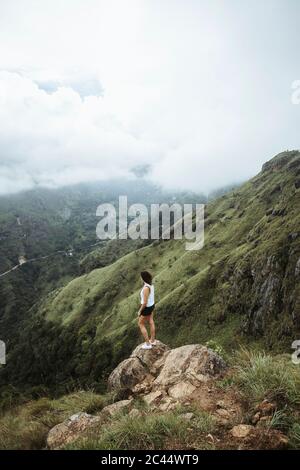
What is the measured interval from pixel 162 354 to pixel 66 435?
592 centimetres

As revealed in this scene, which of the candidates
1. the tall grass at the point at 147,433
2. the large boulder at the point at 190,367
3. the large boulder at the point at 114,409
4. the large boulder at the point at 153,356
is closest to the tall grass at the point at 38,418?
the large boulder at the point at 114,409

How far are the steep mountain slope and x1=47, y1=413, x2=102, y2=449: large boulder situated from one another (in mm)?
26335

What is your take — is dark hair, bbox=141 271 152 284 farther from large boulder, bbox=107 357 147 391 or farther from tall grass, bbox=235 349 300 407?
tall grass, bbox=235 349 300 407

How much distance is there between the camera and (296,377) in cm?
931

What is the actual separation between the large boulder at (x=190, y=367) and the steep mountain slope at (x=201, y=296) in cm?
2434

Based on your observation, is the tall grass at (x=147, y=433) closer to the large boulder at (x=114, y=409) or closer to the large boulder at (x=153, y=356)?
the large boulder at (x=114, y=409)

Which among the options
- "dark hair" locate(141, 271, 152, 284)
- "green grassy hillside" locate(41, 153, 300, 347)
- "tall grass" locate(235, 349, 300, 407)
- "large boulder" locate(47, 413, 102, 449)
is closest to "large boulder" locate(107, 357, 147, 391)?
"large boulder" locate(47, 413, 102, 449)

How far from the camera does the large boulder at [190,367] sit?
37.4ft

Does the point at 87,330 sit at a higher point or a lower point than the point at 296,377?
lower

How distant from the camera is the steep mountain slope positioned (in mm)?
74188

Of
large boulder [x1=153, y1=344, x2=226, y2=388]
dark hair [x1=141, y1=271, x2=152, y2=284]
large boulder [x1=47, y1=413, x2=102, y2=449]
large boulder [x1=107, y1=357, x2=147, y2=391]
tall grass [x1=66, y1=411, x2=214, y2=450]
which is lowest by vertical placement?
large boulder [x1=107, y1=357, x2=147, y2=391]
